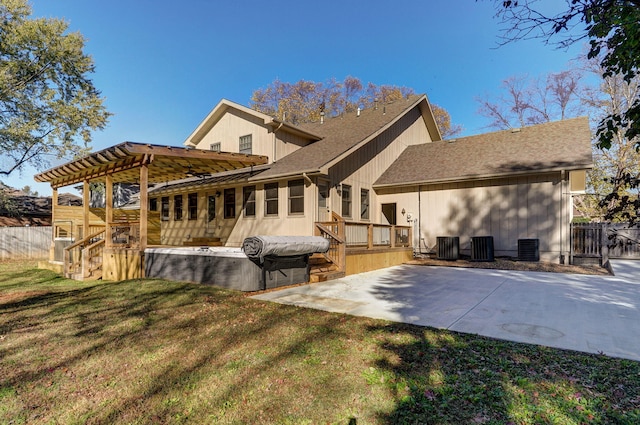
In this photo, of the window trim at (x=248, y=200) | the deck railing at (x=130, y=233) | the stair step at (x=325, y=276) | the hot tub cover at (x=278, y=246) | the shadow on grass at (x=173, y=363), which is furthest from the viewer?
the window trim at (x=248, y=200)

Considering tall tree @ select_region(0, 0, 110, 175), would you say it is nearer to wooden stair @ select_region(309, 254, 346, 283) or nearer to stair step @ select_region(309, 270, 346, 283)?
wooden stair @ select_region(309, 254, 346, 283)

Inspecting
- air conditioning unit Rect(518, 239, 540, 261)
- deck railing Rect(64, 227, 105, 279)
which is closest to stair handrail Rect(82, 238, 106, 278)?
deck railing Rect(64, 227, 105, 279)

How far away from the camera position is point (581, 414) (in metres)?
2.46

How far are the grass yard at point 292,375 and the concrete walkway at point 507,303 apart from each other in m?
0.53

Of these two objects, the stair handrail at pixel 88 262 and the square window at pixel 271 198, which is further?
the square window at pixel 271 198

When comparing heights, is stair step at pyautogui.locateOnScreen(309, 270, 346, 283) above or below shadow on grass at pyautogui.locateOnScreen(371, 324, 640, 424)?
below

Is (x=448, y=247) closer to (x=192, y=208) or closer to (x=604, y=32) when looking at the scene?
(x=604, y=32)

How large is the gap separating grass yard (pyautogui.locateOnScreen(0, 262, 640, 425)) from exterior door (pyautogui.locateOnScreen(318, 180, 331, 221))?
645cm

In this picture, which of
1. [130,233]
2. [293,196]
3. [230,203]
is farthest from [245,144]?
[130,233]

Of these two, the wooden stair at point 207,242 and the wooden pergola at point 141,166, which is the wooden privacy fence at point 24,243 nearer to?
the wooden pergola at point 141,166

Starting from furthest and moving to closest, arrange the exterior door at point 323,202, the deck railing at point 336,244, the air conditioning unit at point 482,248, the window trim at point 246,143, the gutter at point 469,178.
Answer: the window trim at point 246,143
the air conditioning unit at point 482,248
the exterior door at point 323,202
the gutter at point 469,178
the deck railing at point 336,244

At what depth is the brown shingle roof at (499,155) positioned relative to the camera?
37.3 ft

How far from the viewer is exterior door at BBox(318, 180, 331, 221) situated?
11258mm

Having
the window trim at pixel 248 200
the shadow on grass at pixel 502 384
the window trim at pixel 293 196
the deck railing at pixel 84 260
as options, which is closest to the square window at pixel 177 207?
the window trim at pixel 248 200
